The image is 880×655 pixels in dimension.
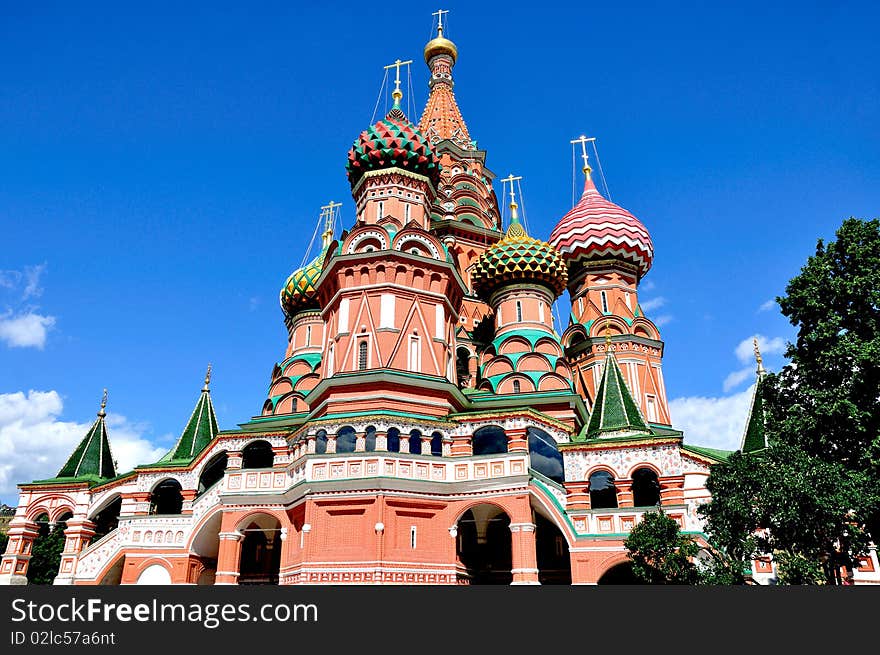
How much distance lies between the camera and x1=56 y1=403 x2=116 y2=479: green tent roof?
24828 millimetres

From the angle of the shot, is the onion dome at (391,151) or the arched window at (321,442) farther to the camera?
the onion dome at (391,151)

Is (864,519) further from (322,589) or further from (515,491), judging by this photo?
(322,589)

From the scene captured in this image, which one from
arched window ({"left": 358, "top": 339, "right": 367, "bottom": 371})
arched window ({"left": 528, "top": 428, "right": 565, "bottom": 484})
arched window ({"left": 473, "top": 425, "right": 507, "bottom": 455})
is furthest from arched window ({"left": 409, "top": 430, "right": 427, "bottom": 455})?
arched window ({"left": 528, "top": 428, "right": 565, "bottom": 484})

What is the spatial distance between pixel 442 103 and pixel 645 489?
2729 cm

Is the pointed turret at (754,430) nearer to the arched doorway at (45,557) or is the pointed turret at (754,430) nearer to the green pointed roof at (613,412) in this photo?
the green pointed roof at (613,412)

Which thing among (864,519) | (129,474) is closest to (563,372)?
(864,519)

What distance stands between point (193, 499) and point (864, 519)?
61.4 ft

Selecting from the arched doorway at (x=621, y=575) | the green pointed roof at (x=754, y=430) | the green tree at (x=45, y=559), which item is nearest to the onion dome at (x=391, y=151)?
the green pointed roof at (x=754, y=430)

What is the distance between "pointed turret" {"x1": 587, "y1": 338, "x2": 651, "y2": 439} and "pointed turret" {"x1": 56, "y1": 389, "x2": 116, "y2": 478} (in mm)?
18726

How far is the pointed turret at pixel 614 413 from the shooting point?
18.9m

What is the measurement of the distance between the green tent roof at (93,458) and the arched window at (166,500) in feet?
9.70

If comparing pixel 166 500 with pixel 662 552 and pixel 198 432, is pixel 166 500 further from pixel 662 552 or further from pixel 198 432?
pixel 662 552

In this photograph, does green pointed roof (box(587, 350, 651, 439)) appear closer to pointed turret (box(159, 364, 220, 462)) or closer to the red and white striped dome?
the red and white striped dome

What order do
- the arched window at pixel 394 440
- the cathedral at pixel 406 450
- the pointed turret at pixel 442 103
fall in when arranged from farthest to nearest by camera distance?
1. the pointed turret at pixel 442 103
2. the arched window at pixel 394 440
3. the cathedral at pixel 406 450
